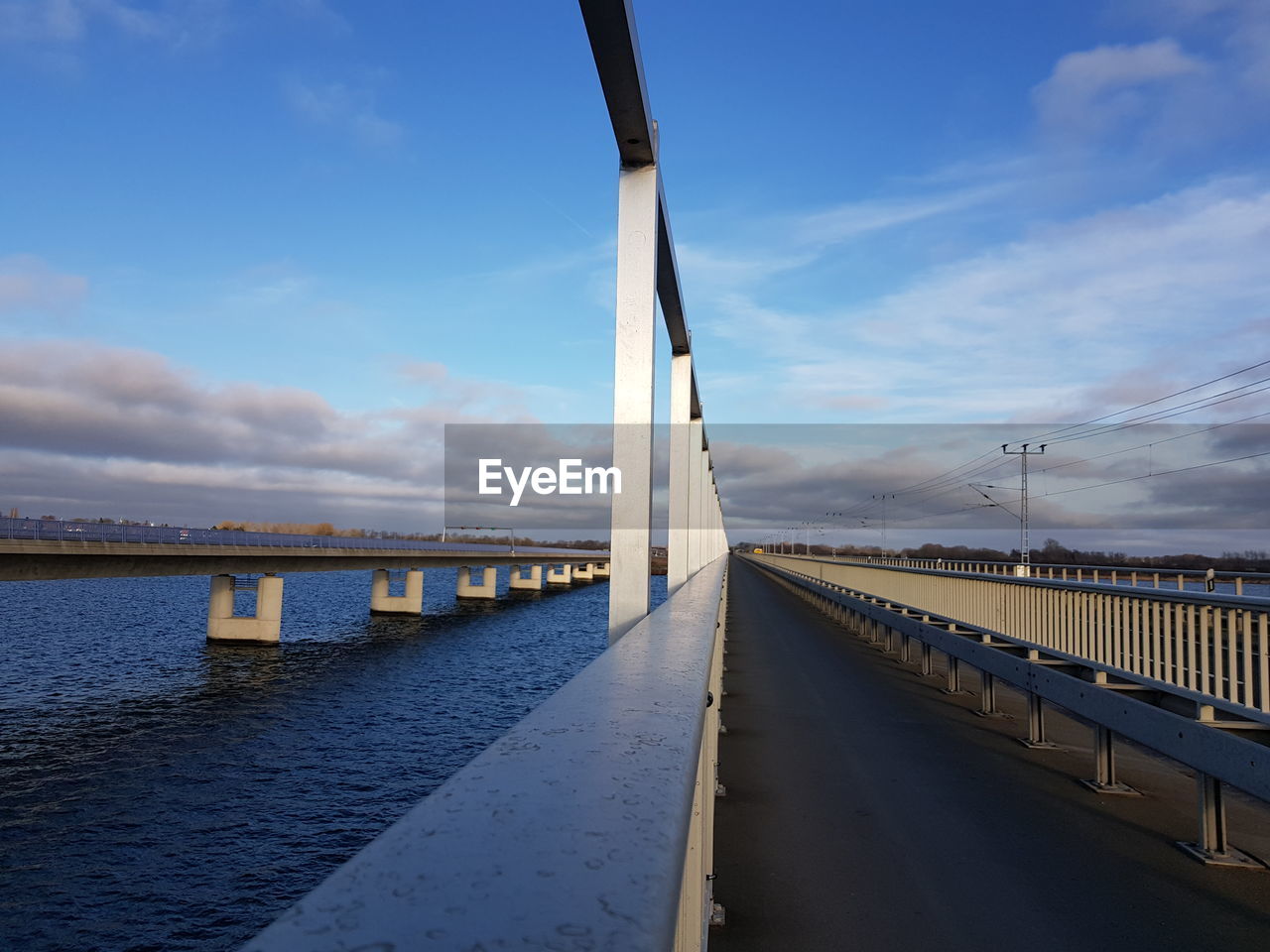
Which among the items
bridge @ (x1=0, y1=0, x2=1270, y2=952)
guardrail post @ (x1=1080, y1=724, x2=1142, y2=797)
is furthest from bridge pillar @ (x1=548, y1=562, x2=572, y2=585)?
guardrail post @ (x1=1080, y1=724, x2=1142, y2=797)

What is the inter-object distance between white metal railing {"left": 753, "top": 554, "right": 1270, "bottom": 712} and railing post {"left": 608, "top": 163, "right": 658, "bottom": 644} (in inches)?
169

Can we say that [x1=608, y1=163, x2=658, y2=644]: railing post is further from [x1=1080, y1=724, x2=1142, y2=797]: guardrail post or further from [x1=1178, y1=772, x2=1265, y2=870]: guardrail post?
[x1=1080, y1=724, x2=1142, y2=797]: guardrail post

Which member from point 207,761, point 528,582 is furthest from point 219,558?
point 528,582

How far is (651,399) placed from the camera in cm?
555

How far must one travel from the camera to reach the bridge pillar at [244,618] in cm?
4041

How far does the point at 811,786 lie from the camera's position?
23.4ft

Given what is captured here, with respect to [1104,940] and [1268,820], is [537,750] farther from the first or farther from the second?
[1268,820]

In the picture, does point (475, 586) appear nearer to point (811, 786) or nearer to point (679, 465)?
point (679, 465)

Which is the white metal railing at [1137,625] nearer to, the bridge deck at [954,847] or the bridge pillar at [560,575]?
the bridge deck at [954,847]

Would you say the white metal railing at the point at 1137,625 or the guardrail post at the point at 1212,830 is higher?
the white metal railing at the point at 1137,625

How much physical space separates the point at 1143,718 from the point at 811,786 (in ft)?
9.08

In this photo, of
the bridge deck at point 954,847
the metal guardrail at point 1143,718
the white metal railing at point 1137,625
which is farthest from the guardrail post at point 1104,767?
the white metal railing at point 1137,625

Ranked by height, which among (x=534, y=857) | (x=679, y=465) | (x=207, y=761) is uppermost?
(x=679, y=465)

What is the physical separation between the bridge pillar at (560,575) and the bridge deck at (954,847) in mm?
106758
